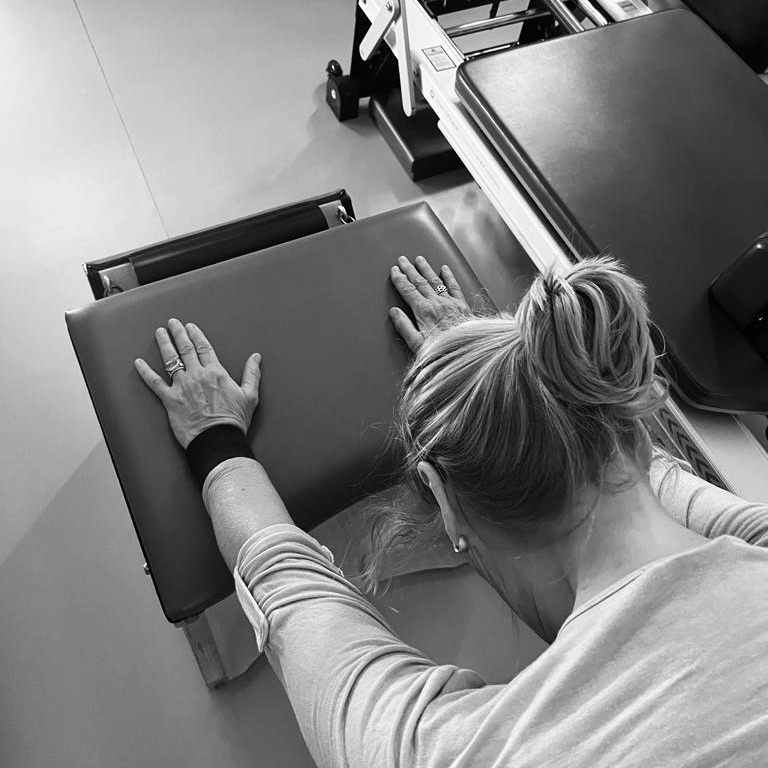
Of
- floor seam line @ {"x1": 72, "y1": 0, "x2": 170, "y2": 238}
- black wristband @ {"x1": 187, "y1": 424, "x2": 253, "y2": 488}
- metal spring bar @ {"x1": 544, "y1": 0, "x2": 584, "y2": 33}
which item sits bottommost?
black wristband @ {"x1": 187, "y1": 424, "x2": 253, "y2": 488}

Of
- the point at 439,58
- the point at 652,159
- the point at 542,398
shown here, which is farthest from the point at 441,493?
the point at 439,58

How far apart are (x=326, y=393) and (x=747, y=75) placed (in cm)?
122

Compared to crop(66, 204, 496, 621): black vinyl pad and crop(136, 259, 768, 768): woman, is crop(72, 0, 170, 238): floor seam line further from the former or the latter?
crop(136, 259, 768, 768): woman

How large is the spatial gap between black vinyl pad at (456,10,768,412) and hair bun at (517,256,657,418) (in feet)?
1.72

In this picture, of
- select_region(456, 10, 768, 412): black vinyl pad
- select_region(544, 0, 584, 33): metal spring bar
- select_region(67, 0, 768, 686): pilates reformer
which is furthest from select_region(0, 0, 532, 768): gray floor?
select_region(456, 10, 768, 412): black vinyl pad

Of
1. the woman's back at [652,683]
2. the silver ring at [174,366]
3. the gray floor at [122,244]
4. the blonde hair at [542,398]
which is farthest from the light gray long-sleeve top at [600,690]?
the gray floor at [122,244]

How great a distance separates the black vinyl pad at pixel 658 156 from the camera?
3.87ft

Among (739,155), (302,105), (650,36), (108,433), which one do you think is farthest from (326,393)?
(302,105)

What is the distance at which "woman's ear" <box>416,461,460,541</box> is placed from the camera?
737 mm

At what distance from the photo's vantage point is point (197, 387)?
1140 mm

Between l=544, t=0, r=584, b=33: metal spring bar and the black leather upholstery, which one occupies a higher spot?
l=544, t=0, r=584, b=33: metal spring bar

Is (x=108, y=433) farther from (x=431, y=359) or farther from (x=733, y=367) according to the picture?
(x=733, y=367)

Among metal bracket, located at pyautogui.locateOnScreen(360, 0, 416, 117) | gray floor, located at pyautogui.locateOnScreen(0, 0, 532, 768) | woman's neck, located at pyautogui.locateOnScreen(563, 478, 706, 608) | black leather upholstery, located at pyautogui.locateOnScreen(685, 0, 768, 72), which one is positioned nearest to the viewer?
woman's neck, located at pyautogui.locateOnScreen(563, 478, 706, 608)

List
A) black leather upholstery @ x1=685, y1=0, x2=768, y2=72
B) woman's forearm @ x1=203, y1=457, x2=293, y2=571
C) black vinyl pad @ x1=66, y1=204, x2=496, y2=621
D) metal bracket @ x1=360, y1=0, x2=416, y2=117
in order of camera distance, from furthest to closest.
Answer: black leather upholstery @ x1=685, y1=0, x2=768, y2=72 → metal bracket @ x1=360, y1=0, x2=416, y2=117 → black vinyl pad @ x1=66, y1=204, x2=496, y2=621 → woman's forearm @ x1=203, y1=457, x2=293, y2=571
